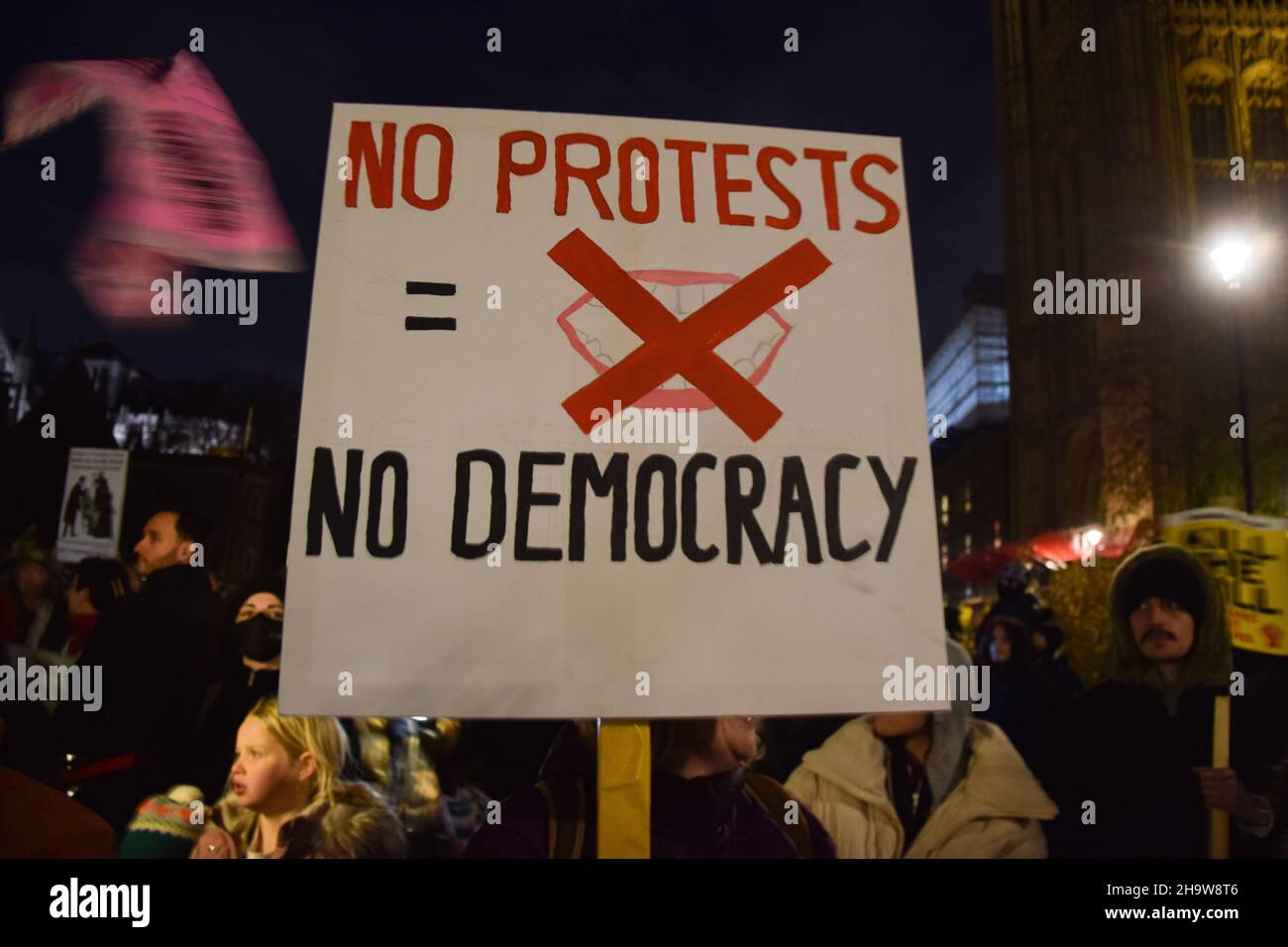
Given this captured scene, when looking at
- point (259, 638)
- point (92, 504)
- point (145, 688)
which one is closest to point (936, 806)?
point (259, 638)

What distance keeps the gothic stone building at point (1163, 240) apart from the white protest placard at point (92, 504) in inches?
1002

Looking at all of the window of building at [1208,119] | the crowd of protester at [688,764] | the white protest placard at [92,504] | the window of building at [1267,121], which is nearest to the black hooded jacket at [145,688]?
the crowd of protester at [688,764]

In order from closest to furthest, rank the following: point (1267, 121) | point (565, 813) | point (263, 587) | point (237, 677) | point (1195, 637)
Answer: point (565, 813)
point (237, 677)
point (263, 587)
point (1195, 637)
point (1267, 121)

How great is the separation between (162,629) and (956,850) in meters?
2.60

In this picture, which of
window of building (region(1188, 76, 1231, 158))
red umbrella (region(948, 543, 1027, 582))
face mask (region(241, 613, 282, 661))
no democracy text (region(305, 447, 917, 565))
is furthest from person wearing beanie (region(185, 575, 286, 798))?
window of building (region(1188, 76, 1231, 158))

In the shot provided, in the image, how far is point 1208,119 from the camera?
29422 millimetres

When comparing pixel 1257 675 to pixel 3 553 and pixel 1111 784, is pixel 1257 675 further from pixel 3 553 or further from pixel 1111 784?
pixel 3 553

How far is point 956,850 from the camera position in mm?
2582

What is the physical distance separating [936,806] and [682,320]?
5.46 feet

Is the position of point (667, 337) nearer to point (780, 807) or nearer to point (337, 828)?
point (780, 807)

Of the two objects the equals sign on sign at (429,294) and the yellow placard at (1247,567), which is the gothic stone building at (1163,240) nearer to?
the yellow placard at (1247,567)

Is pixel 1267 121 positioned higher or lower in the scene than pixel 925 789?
higher

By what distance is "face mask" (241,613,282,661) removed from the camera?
2.97 m

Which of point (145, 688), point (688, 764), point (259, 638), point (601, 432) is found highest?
point (601, 432)
